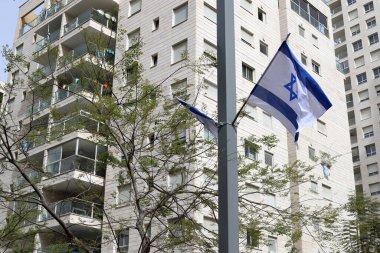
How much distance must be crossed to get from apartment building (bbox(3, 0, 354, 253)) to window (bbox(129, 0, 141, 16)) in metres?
0.07

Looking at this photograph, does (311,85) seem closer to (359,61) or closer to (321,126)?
(321,126)

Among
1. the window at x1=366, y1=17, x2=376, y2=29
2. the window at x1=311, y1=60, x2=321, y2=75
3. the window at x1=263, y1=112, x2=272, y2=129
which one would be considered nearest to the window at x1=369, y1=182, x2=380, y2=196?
the window at x1=366, y1=17, x2=376, y2=29

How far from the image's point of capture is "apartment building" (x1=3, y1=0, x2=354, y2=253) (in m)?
27.4

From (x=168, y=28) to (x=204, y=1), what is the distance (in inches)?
93.6

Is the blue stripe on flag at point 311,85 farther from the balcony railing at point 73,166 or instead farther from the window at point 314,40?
the window at point 314,40

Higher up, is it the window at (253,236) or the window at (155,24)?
the window at (155,24)

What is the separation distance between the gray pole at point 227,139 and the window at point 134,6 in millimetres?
25671

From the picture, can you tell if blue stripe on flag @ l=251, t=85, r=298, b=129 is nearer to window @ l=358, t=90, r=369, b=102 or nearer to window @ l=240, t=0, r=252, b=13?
window @ l=240, t=0, r=252, b=13

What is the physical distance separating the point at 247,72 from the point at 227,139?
937 inches

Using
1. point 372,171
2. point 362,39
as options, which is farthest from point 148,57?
point 362,39

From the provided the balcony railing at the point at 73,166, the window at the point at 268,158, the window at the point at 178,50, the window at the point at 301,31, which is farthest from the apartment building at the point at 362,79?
the balcony railing at the point at 73,166

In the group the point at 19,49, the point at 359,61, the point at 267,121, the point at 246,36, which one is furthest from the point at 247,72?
the point at 359,61

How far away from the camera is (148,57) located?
30.7m

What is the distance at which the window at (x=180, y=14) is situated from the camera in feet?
98.1
